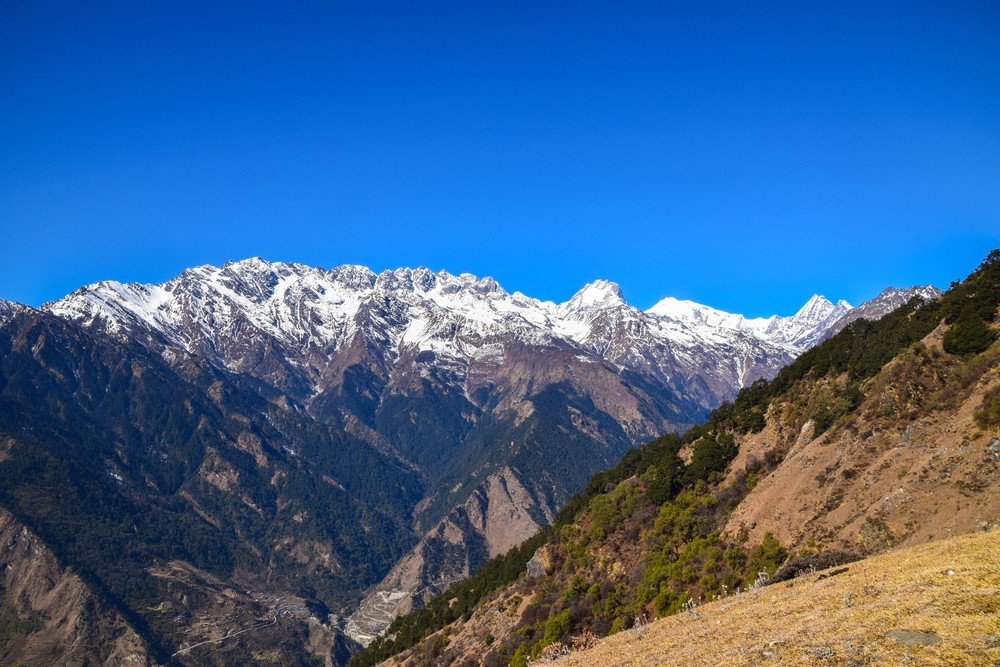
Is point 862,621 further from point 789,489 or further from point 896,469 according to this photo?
point 789,489

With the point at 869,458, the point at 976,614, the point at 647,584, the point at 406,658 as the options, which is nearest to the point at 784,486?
the point at 869,458

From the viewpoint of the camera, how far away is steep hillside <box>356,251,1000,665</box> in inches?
1949

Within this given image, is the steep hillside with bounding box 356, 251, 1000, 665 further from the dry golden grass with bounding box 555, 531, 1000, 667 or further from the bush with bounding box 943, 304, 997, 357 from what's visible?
the dry golden grass with bounding box 555, 531, 1000, 667

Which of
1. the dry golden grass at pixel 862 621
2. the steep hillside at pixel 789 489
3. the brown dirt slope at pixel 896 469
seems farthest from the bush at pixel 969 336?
the dry golden grass at pixel 862 621

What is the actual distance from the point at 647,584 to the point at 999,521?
116ft

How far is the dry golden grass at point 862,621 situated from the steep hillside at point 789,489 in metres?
9.15

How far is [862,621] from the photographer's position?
90.1 feet

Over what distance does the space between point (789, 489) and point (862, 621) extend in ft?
126

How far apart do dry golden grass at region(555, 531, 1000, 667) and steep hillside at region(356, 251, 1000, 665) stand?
9149 millimetres

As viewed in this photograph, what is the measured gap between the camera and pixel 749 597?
41781mm

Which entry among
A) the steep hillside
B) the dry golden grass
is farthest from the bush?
the dry golden grass

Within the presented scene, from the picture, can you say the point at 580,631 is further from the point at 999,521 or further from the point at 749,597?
the point at 999,521

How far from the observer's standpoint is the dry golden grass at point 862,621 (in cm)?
2319

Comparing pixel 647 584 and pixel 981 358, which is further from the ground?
pixel 981 358
